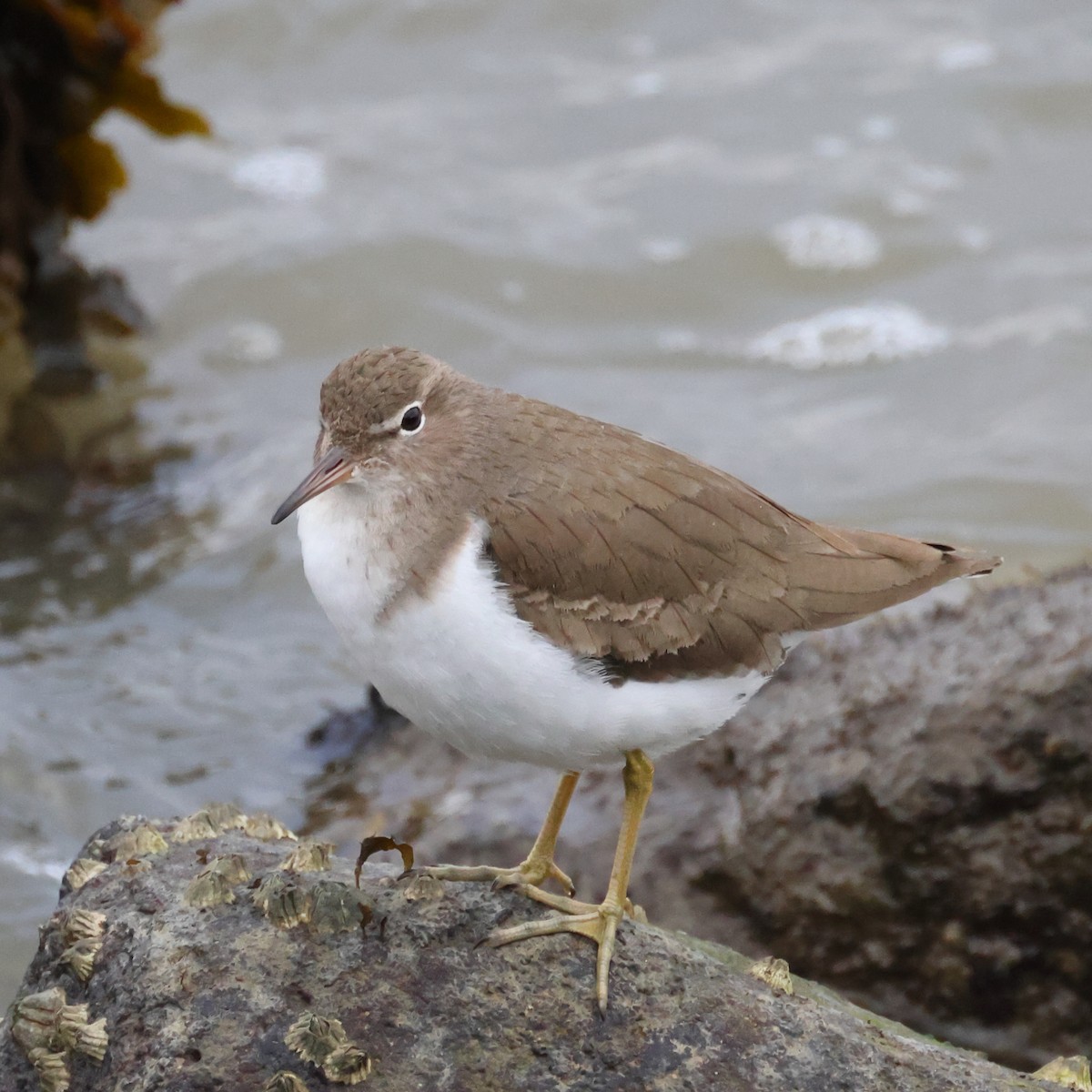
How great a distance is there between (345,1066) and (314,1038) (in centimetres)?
9

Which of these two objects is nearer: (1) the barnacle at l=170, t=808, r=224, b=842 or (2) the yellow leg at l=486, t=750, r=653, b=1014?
(2) the yellow leg at l=486, t=750, r=653, b=1014

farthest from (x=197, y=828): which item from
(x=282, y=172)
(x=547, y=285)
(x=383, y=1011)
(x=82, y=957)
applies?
(x=282, y=172)

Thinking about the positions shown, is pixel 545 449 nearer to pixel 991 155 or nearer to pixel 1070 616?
pixel 1070 616

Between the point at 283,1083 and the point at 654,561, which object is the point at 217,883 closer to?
the point at 283,1083

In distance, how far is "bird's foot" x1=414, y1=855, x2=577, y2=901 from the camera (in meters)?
3.90

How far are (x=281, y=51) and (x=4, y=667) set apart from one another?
7.66 m

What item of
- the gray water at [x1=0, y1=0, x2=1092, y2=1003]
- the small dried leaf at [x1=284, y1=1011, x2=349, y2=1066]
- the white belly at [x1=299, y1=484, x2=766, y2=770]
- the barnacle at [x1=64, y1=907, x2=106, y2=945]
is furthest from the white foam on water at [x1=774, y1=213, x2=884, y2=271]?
the small dried leaf at [x1=284, y1=1011, x2=349, y2=1066]

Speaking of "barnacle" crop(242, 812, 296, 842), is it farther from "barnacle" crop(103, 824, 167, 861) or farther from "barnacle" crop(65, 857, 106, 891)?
"barnacle" crop(65, 857, 106, 891)

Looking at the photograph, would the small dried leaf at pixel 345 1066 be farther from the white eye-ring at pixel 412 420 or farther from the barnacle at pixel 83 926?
the white eye-ring at pixel 412 420

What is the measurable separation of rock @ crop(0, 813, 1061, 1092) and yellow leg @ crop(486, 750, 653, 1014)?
1.3 inches

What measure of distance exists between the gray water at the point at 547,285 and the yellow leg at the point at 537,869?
7.36ft

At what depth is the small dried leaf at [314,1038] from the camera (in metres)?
3.14

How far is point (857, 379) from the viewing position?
9.69m

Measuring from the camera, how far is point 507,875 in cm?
393
